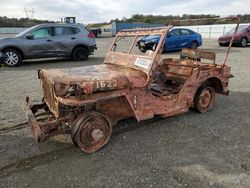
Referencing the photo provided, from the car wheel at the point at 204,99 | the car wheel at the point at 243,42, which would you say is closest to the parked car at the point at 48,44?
the car wheel at the point at 204,99

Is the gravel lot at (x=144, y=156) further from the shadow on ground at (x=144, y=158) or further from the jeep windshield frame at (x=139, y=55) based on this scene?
the jeep windshield frame at (x=139, y=55)

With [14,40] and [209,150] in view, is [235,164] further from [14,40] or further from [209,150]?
[14,40]

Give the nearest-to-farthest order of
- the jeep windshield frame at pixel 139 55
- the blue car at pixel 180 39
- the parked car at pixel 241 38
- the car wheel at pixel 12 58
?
the jeep windshield frame at pixel 139 55 < the car wheel at pixel 12 58 < the blue car at pixel 180 39 < the parked car at pixel 241 38

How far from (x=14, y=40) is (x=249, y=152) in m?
9.74

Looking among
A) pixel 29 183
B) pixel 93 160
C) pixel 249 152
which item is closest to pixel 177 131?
pixel 249 152

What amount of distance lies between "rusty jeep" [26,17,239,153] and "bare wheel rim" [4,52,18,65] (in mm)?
7037

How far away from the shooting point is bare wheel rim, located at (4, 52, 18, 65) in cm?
1059

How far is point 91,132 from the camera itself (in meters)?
3.59

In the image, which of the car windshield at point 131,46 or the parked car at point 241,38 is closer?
the car windshield at point 131,46

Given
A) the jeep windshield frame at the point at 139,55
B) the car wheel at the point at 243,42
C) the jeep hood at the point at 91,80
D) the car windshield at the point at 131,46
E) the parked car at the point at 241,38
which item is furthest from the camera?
the car wheel at the point at 243,42

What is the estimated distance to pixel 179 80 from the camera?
17.0 ft

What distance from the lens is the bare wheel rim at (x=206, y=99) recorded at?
16.6 ft

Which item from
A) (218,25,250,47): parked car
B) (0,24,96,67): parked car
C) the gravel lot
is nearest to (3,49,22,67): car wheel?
(0,24,96,67): parked car

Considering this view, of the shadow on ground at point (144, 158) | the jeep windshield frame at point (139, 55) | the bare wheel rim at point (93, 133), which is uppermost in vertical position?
the jeep windshield frame at point (139, 55)
